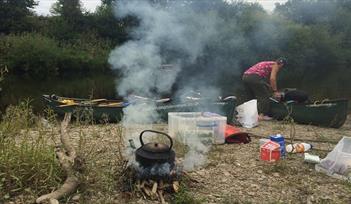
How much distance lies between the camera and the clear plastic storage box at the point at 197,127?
7.04m

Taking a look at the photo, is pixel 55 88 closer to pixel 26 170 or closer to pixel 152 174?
Result: pixel 26 170

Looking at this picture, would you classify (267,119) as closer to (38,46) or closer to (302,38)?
(38,46)

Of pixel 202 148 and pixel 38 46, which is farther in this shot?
pixel 38 46

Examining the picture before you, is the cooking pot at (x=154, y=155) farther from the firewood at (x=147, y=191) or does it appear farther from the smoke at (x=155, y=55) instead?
the smoke at (x=155, y=55)

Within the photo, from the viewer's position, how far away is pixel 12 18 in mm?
27656

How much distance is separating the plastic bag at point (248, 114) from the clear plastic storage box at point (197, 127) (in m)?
2.32

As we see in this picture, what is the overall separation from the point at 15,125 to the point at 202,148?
3.09 meters

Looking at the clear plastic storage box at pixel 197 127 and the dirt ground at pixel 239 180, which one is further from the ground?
the clear plastic storage box at pixel 197 127

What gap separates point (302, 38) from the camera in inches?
1175

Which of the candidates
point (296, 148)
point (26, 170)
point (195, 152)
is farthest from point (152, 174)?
point (296, 148)

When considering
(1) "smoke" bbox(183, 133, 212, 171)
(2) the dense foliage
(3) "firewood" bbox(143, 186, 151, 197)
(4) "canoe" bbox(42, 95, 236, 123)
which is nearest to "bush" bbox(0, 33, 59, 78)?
(2) the dense foliage

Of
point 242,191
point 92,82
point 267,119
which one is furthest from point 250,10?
point 242,191

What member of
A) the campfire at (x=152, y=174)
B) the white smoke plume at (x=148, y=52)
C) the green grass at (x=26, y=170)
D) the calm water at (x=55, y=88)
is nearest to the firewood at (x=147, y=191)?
the campfire at (x=152, y=174)

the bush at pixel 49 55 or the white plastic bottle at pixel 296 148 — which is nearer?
the white plastic bottle at pixel 296 148
